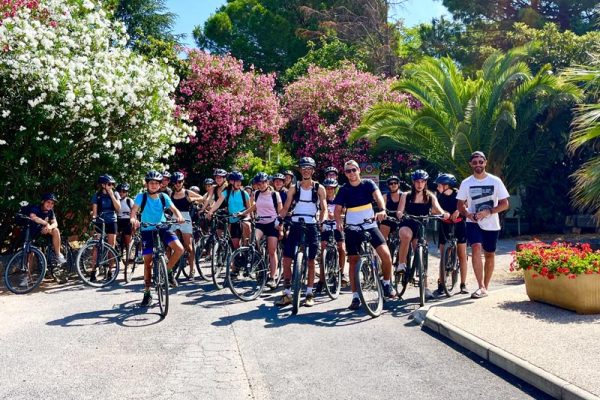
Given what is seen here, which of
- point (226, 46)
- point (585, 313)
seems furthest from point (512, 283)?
point (226, 46)

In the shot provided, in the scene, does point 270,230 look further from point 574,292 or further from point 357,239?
point 574,292

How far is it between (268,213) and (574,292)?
15.1 ft

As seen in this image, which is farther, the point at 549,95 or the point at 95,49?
the point at 549,95

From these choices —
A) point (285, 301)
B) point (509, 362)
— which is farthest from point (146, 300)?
point (509, 362)

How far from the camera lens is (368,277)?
26.6 ft

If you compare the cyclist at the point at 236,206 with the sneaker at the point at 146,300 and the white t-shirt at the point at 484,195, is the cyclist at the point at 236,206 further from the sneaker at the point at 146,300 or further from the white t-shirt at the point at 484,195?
the white t-shirt at the point at 484,195

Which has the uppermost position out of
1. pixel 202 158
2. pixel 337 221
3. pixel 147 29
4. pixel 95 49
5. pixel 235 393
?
pixel 147 29

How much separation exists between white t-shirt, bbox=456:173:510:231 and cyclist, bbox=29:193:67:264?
686 centimetres

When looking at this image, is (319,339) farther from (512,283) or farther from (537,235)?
(537,235)

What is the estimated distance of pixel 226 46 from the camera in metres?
42.8

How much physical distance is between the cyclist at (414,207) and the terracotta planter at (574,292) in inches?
67.2

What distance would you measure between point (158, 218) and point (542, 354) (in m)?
5.20

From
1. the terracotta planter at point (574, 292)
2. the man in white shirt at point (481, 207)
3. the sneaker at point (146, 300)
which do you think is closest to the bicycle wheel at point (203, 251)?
the sneaker at point (146, 300)

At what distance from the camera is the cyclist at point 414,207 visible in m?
9.26
